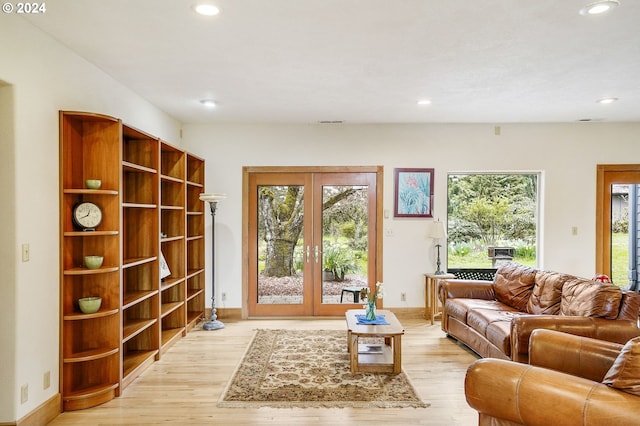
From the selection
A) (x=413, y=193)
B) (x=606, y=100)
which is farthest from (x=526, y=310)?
(x=606, y=100)

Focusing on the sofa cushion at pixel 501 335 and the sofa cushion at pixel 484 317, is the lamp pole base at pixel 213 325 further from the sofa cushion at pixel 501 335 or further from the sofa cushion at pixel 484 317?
the sofa cushion at pixel 501 335

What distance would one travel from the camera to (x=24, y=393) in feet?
8.87

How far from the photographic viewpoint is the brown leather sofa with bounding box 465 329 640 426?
1.73 meters

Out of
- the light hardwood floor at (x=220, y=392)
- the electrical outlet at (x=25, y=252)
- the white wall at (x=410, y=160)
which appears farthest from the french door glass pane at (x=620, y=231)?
the electrical outlet at (x=25, y=252)

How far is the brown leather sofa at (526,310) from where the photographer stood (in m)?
3.31

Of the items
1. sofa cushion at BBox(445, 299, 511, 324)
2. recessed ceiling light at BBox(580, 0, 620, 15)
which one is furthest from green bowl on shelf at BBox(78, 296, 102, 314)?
recessed ceiling light at BBox(580, 0, 620, 15)

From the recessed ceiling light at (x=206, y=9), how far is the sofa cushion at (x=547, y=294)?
3.74m

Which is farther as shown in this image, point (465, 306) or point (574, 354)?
point (465, 306)

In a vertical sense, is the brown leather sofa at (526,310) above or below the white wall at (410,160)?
below

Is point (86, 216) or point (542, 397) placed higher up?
point (86, 216)

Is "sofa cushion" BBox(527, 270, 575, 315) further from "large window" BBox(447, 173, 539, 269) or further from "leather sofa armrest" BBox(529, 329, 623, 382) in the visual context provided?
"large window" BBox(447, 173, 539, 269)

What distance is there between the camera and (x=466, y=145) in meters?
5.86

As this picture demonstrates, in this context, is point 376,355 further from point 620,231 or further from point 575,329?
point 620,231

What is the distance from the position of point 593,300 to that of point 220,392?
316cm
